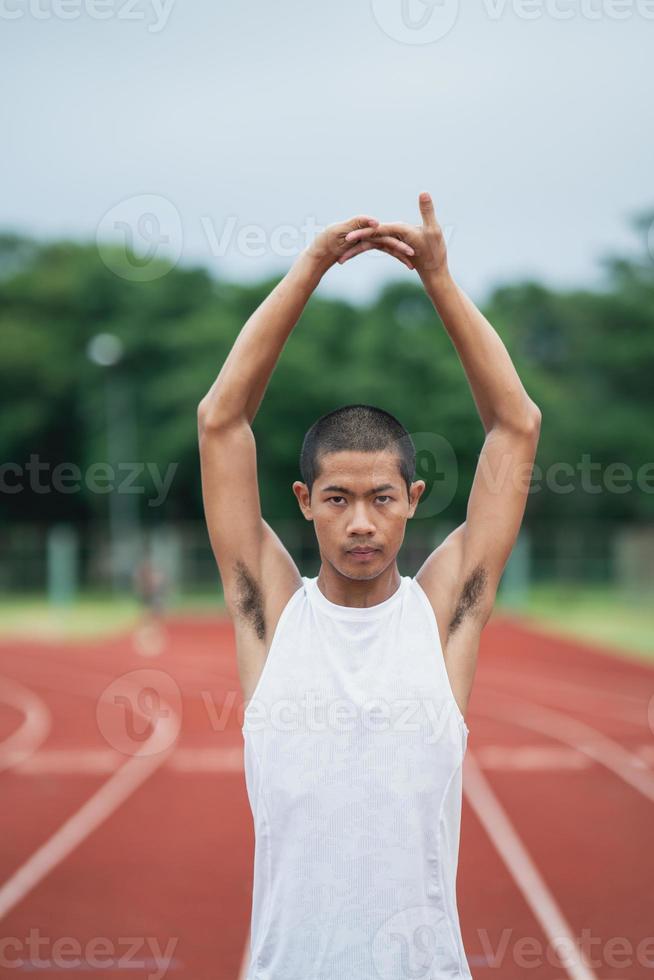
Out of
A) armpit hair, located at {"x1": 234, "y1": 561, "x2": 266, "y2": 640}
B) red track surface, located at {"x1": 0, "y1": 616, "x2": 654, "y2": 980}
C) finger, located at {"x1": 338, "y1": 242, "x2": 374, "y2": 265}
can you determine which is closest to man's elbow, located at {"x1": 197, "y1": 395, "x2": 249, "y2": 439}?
armpit hair, located at {"x1": 234, "y1": 561, "x2": 266, "y2": 640}

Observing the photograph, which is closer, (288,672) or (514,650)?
(288,672)

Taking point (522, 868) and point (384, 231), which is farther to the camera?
point (522, 868)

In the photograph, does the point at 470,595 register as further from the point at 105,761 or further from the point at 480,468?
the point at 105,761

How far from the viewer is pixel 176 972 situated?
5621 millimetres

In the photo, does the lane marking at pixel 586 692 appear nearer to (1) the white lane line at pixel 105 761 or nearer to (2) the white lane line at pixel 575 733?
(2) the white lane line at pixel 575 733

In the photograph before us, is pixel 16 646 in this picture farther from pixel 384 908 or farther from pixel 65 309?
pixel 65 309

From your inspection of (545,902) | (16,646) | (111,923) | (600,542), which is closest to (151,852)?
(111,923)

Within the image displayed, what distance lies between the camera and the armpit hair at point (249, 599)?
2469 millimetres

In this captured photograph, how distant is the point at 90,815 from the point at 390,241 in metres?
7.37

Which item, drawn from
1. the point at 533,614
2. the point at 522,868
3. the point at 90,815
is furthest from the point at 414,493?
the point at 533,614

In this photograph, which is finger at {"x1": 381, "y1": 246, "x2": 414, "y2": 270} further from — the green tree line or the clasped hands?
the green tree line

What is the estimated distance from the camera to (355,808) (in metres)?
2.28

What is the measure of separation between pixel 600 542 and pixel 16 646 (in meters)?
20.3

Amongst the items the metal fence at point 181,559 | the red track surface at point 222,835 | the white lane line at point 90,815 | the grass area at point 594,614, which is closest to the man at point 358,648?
the red track surface at point 222,835
